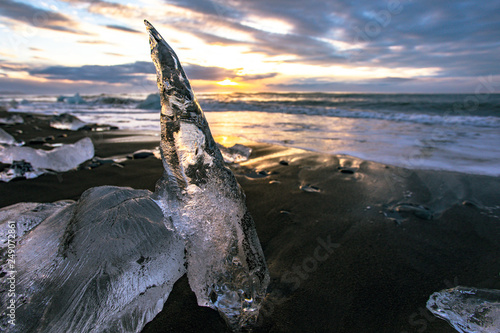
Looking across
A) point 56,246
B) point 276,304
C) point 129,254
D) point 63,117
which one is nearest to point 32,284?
point 56,246

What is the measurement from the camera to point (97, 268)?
1.01 metres

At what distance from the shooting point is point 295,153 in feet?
14.7

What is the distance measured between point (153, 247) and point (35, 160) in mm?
3025

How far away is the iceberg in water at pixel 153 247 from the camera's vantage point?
0.97 metres

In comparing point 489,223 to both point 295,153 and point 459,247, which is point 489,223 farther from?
point 295,153

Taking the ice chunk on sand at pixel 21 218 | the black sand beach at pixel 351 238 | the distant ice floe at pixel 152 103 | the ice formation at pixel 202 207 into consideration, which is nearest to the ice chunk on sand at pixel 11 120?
the black sand beach at pixel 351 238

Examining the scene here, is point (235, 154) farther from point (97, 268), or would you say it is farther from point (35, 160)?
point (97, 268)

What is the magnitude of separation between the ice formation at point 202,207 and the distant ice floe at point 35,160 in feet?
8.48

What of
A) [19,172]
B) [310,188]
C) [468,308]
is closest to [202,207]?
[468,308]

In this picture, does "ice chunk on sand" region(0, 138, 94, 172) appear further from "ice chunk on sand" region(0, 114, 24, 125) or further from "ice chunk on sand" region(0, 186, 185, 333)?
"ice chunk on sand" region(0, 114, 24, 125)

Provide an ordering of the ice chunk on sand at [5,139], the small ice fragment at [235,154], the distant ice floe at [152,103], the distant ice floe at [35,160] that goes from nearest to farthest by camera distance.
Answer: the distant ice floe at [35,160] < the small ice fragment at [235,154] < the ice chunk on sand at [5,139] < the distant ice floe at [152,103]

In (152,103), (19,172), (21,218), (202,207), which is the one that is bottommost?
(152,103)

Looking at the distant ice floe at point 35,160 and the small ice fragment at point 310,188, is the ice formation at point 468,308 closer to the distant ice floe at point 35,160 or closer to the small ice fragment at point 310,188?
the small ice fragment at point 310,188

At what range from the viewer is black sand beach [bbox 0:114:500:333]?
4.02 feet
